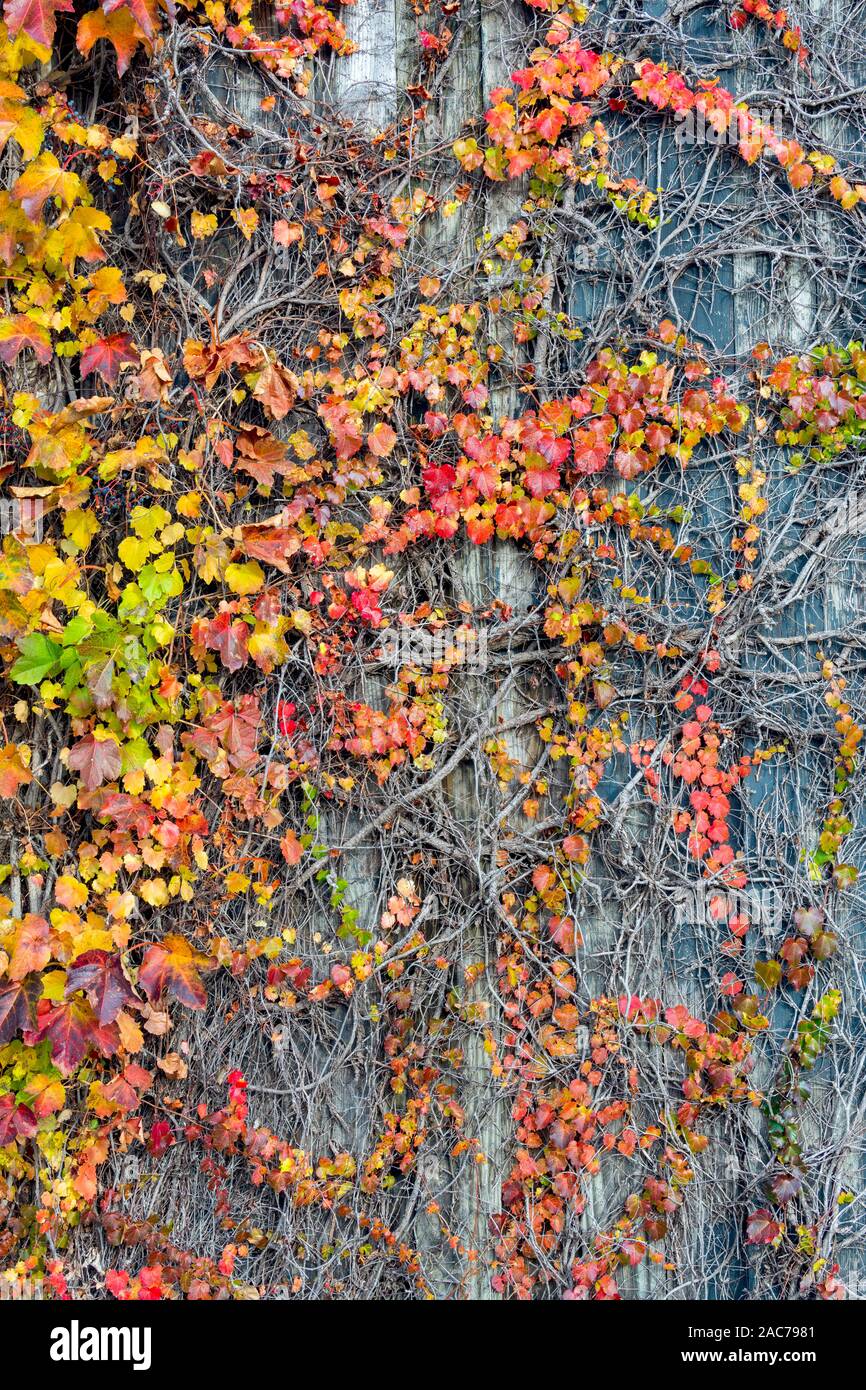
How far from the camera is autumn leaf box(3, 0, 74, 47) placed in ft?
7.45

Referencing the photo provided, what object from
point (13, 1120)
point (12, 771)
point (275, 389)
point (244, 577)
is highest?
point (275, 389)

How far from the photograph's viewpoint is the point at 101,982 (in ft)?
7.67

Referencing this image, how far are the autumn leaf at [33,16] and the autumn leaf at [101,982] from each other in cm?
214

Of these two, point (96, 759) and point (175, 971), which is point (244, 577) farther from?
point (175, 971)

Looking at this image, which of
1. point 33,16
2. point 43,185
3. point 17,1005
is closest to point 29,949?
point 17,1005

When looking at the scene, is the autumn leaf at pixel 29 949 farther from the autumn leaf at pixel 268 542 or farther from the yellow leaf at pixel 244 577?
the autumn leaf at pixel 268 542

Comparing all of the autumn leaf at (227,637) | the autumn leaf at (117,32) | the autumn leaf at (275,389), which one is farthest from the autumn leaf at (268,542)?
the autumn leaf at (117,32)

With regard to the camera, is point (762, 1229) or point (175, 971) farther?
point (762, 1229)

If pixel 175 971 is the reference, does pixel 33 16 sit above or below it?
above

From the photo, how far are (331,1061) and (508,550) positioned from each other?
4.78 feet

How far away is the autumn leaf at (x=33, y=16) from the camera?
7.45 ft

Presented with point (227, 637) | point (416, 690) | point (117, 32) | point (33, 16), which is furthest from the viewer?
point (416, 690)

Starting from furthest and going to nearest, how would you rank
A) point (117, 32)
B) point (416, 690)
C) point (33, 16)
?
1. point (416, 690)
2. point (117, 32)
3. point (33, 16)

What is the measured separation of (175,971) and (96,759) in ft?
1.83
